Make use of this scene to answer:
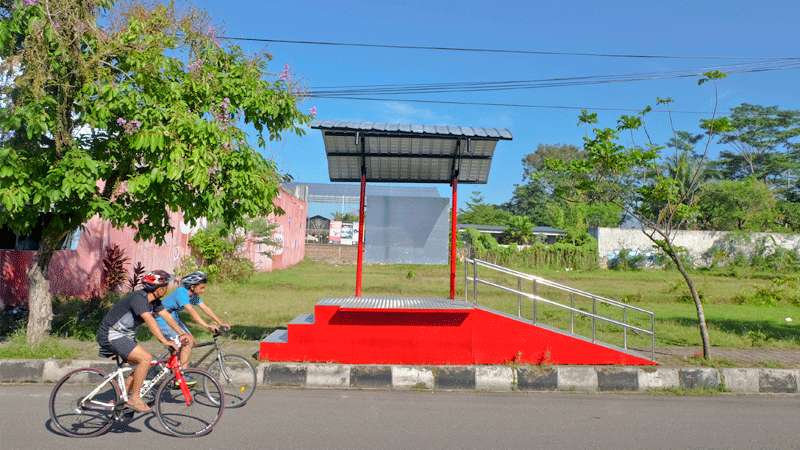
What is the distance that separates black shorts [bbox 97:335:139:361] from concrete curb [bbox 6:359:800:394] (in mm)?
2306

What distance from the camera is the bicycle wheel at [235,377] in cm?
632

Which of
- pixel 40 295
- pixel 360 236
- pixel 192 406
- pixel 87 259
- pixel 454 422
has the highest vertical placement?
pixel 360 236

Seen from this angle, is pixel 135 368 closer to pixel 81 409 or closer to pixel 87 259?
pixel 81 409

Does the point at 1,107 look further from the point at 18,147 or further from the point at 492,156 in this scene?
the point at 492,156

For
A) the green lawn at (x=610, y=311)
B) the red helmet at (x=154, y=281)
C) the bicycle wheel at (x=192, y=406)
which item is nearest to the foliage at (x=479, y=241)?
the green lawn at (x=610, y=311)

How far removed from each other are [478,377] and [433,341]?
29.1 inches

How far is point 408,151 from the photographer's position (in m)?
9.48

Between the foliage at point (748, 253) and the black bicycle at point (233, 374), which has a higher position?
the foliage at point (748, 253)

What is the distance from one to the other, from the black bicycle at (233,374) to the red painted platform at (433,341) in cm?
98

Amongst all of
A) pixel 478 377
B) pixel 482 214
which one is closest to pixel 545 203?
pixel 482 214

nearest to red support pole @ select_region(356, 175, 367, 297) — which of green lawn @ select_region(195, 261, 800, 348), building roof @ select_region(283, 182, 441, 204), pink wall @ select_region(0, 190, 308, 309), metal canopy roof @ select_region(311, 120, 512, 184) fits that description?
metal canopy roof @ select_region(311, 120, 512, 184)

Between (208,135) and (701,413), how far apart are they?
20.9 feet

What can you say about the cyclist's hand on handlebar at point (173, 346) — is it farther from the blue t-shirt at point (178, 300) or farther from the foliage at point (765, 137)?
the foliage at point (765, 137)

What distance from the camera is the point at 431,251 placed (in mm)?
37562
